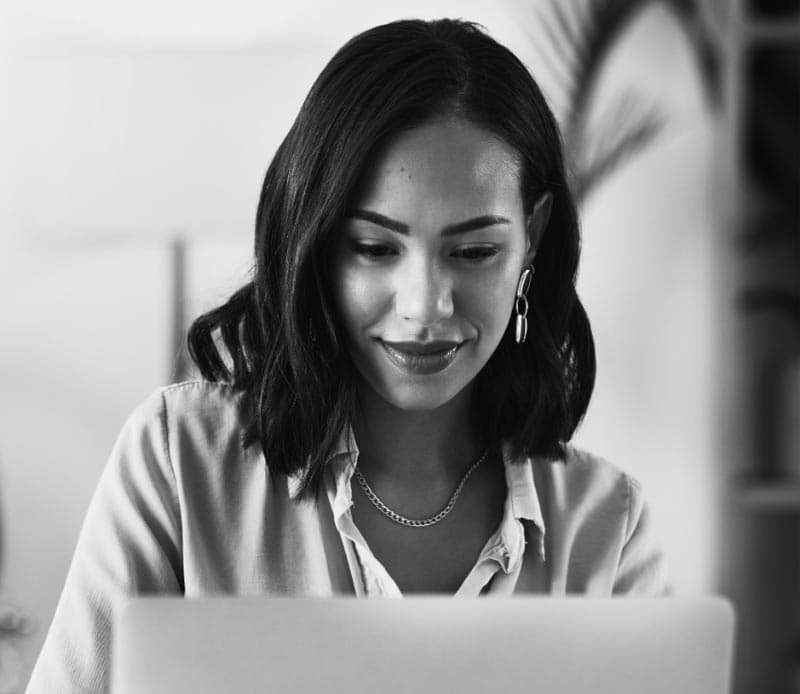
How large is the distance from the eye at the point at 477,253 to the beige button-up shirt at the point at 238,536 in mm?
221

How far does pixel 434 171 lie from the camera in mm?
1133

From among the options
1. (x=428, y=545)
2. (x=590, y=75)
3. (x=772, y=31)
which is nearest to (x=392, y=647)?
(x=428, y=545)

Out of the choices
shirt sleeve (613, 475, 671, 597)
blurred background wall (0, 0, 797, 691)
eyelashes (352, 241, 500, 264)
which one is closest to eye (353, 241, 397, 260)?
eyelashes (352, 241, 500, 264)

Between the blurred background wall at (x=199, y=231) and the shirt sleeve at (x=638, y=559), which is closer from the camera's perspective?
the shirt sleeve at (x=638, y=559)

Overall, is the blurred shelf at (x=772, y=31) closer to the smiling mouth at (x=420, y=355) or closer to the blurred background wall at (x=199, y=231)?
the blurred background wall at (x=199, y=231)

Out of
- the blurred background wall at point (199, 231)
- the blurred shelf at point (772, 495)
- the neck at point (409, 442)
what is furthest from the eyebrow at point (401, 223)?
the blurred shelf at point (772, 495)

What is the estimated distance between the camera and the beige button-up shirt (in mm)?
1131

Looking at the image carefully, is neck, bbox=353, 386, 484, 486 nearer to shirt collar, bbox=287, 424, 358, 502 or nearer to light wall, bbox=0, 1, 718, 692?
shirt collar, bbox=287, 424, 358, 502

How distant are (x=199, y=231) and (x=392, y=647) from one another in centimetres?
177

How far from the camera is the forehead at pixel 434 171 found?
44.3 inches

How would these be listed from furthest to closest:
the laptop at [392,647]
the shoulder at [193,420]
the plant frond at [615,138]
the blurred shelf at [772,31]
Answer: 1. the blurred shelf at [772,31]
2. the plant frond at [615,138]
3. the shoulder at [193,420]
4. the laptop at [392,647]

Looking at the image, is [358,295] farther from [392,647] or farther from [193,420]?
[392,647]

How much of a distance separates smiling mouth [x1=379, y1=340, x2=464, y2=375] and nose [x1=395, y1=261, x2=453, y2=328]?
3 centimetres

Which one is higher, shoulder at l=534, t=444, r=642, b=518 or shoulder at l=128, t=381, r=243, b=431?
shoulder at l=128, t=381, r=243, b=431
